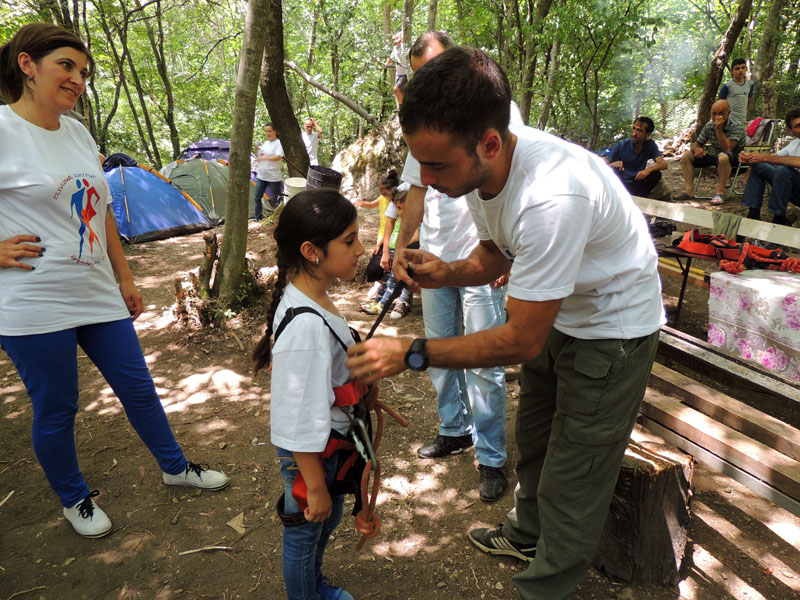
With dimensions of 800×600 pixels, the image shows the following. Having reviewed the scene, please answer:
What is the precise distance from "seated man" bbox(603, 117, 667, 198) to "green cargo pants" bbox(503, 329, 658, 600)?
5.82 m

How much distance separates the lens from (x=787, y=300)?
10.6 ft

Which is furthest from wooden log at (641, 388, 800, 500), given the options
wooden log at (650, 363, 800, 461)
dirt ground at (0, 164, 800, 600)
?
dirt ground at (0, 164, 800, 600)

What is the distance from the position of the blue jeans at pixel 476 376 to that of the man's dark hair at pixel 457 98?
1215 mm

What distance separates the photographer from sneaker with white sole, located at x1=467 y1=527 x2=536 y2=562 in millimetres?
2303

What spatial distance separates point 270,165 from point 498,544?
8.22m

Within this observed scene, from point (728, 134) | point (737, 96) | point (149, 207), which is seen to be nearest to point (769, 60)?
point (737, 96)

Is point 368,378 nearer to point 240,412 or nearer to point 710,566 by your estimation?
point 710,566

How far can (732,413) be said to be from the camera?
249 cm

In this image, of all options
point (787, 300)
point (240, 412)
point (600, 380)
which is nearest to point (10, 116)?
point (240, 412)

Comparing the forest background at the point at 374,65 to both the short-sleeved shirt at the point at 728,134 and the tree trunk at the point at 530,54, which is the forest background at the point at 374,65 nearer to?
the tree trunk at the point at 530,54

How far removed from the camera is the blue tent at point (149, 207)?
8.16m

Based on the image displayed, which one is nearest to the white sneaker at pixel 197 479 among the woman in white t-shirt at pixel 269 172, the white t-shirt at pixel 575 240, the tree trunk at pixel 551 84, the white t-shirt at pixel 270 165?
the white t-shirt at pixel 575 240

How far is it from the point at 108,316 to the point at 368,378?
1584 mm

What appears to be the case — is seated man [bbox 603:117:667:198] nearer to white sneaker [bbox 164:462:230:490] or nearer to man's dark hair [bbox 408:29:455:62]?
man's dark hair [bbox 408:29:455:62]
